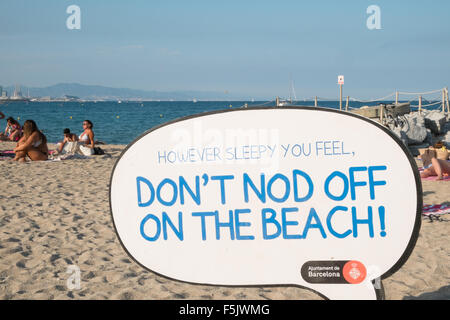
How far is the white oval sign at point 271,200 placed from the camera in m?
1.71

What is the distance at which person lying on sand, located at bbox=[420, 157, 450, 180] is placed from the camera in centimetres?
742

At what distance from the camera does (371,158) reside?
1.72 metres

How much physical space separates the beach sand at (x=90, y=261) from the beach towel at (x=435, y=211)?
0.32ft

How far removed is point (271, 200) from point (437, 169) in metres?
6.86

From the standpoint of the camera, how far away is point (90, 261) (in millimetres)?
3564

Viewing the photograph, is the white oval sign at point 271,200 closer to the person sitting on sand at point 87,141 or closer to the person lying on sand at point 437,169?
the person lying on sand at point 437,169

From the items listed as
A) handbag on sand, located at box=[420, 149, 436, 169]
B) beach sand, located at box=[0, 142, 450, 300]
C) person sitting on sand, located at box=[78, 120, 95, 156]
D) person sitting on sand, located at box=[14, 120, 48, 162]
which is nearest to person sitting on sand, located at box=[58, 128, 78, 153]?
person sitting on sand, located at box=[78, 120, 95, 156]

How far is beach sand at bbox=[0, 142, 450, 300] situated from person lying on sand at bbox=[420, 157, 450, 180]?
137 centimetres

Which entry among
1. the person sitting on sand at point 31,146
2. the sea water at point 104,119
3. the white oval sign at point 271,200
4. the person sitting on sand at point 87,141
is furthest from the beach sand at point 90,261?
the person sitting on sand at point 87,141

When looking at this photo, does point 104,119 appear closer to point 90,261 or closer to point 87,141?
point 87,141

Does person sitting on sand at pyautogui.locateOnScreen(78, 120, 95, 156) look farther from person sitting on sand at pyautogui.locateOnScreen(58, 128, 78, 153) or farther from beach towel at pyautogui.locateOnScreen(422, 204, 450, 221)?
beach towel at pyautogui.locateOnScreen(422, 204, 450, 221)
